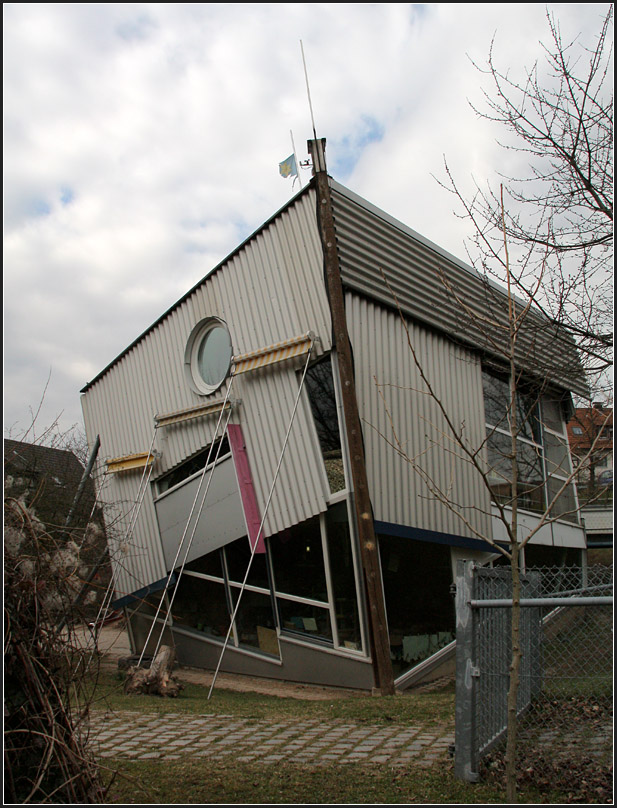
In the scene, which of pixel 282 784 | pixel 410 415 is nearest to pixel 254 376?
pixel 410 415

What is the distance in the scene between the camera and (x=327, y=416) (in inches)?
420

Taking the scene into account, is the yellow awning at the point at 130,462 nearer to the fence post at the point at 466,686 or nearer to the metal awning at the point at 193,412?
the metal awning at the point at 193,412

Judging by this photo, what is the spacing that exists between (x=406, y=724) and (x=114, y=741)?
2773 mm

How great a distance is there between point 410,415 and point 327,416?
1552mm

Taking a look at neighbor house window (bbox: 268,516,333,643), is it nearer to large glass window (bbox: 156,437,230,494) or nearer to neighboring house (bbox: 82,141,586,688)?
neighboring house (bbox: 82,141,586,688)

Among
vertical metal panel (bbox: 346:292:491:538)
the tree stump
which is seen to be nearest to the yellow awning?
the tree stump

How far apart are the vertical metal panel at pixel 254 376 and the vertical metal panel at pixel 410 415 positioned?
838 millimetres

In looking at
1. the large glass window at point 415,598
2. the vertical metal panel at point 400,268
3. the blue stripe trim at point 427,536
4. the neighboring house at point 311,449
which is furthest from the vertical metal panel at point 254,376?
the large glass window at point 415,598

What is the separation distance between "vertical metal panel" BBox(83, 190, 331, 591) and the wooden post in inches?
10.1

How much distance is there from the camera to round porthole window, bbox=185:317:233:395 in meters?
12.6

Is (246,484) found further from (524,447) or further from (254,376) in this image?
(524,447)

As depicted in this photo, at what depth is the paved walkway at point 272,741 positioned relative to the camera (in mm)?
5473

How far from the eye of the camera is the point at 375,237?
11.6 meters

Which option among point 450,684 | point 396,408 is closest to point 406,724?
point 450,684
